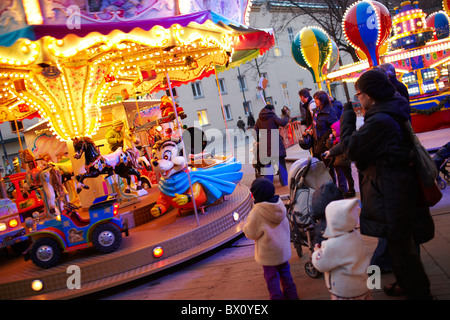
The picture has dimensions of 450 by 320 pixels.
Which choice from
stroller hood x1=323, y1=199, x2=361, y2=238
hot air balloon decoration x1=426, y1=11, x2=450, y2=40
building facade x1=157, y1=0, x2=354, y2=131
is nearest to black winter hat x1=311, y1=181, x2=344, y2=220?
stroller hood x1=323, y1=199, x2=361, y2=238

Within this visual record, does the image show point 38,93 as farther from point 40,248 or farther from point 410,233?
point 410,233

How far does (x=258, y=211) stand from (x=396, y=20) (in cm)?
1452

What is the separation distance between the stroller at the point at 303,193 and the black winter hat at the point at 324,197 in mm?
410

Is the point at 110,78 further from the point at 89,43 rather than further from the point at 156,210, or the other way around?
the point at 156,210

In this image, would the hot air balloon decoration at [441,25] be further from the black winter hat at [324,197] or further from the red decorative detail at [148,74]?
the black winter hat at [324,197]

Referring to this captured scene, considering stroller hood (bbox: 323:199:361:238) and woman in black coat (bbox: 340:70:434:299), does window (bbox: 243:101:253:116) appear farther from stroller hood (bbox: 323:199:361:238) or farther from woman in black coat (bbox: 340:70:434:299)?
stroller hood (bbox: 323:199:361:238)

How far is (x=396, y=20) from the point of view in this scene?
15.3 m

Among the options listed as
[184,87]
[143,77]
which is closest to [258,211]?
[143,77]

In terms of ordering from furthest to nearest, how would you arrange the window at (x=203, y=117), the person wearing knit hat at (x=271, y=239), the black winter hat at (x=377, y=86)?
the window at (x=203, y=117)
the person wearing knit hat at (x=271, y=239)
the black winter hat at (x=377, y=86)

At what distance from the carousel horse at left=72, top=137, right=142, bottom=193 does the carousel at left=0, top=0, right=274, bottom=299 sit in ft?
0.07

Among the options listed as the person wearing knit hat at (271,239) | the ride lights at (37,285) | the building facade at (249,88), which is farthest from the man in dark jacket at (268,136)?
the building facade at (249,88)

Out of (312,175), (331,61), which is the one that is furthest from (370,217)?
(331,61)

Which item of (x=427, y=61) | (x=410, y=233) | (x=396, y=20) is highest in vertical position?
(x=396, y=20)

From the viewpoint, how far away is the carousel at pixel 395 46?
37.1 ft
